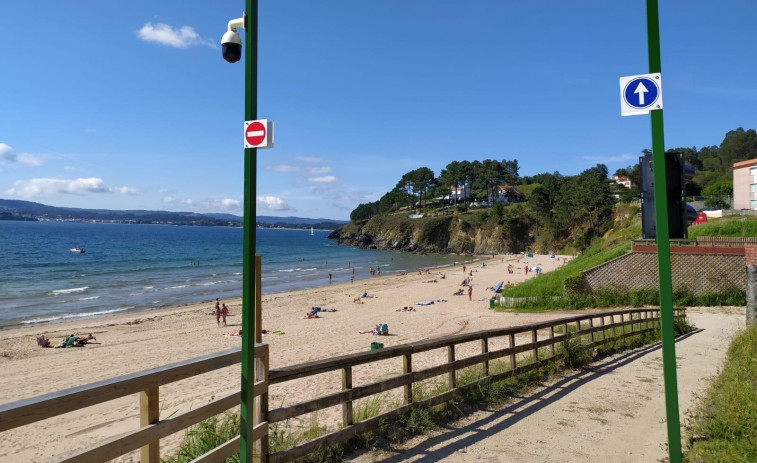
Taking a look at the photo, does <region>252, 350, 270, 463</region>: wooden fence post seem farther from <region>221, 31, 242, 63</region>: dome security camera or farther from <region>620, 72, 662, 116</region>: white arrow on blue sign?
<region>620, 72, 662, 116</region>: white arrow on blue sign

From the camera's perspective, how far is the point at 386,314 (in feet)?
91.0

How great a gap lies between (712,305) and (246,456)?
2274 centimetres

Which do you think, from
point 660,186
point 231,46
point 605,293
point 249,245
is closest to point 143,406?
point 249,245

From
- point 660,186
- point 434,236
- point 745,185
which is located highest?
point 745,185

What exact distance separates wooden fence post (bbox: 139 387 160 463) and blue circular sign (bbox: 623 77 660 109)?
437 centimetres

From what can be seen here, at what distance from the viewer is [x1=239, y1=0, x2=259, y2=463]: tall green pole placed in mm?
3715

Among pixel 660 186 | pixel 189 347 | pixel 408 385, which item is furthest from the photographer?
pixel 189 347

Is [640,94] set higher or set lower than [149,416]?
higher

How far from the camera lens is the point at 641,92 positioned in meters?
3.84

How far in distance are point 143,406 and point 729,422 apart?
5.45m

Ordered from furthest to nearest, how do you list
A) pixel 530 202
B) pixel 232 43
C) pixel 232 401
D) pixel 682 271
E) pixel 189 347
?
pixel 530 202 → pixel 682 271 → pixel 189 347 → pixel 232 401 → pixel 232 43

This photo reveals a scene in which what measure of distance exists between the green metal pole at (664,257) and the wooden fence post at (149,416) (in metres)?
3.80

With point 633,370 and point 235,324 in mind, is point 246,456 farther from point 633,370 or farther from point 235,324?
point 235,324

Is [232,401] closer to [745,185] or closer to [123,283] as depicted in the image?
[123,283]
